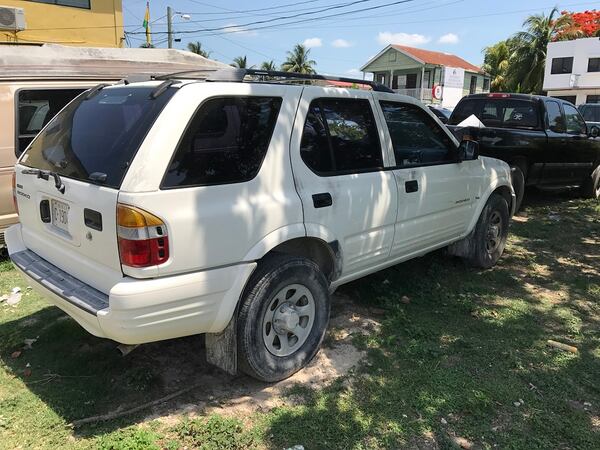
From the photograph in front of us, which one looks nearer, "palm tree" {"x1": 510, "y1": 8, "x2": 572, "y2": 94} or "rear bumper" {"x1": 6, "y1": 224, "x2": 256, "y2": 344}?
"rear bumper" {"x1": 6, "y1": 224, "x2": 256, "y2": 344}

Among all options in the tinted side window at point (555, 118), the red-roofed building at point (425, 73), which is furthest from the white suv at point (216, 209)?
the red-roofed building at point (425, 73)

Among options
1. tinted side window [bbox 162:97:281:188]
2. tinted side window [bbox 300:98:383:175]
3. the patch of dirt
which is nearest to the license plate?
tinted side window [bbox 162:97:281:188]

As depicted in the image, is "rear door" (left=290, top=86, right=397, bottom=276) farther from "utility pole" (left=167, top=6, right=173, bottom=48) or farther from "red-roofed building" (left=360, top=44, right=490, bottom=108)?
"red-roofed building" (left=360, top=44, right=490, bottom=108)

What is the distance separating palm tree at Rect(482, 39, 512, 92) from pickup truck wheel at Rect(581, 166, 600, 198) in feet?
136

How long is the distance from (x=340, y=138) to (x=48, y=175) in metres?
1.86

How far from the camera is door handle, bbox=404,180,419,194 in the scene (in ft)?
13.4

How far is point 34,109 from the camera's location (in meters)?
5.78

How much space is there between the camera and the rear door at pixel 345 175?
3.37m

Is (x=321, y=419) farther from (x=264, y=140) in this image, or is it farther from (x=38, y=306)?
(x=38, y=306)

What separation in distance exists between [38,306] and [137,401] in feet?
6.11

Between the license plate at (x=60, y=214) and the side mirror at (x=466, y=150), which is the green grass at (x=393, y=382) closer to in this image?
the license plate at (x=60, y=214)

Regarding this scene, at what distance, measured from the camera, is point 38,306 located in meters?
4.50

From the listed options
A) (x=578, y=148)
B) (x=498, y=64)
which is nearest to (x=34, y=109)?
(x=578, y=148)

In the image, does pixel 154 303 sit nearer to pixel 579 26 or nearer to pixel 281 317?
pixel 281 317
